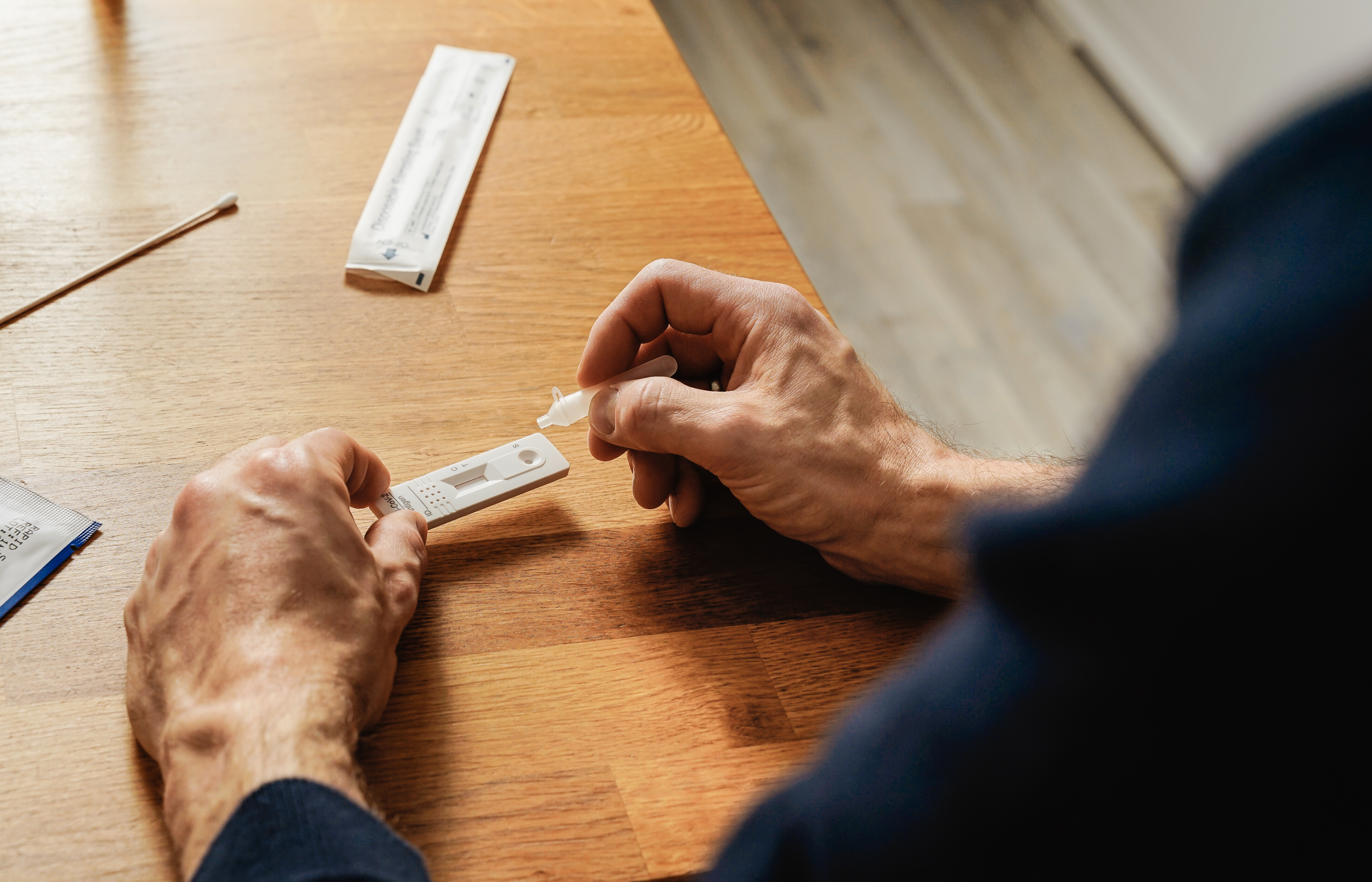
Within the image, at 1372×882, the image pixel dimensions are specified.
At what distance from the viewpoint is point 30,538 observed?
0.61 metres

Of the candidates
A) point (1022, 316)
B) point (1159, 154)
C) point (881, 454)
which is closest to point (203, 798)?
point (881, 454)

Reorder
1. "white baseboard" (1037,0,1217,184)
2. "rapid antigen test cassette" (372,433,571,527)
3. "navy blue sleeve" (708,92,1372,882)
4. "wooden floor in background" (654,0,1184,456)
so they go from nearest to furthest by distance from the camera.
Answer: "navy blue sleeve" (708,92,1372,882)
"rapid antigen test cassette" (372,433,571,527)
"wooden floor in background" (654,0,1184,456)
"white baseboard" (1037,0,1217,184)

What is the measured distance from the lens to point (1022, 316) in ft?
6.89

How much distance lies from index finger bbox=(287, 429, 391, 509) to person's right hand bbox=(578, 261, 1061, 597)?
5.9 inches

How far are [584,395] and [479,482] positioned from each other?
0.32ft

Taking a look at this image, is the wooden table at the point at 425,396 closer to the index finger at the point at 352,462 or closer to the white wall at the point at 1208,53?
the index finger at the point at 352,462

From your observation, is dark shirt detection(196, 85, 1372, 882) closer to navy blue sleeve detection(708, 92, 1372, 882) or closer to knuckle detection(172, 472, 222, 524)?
navy blue sleeve detection(708, 92, 1372, 882)

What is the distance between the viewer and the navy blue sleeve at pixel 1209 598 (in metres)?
0.20

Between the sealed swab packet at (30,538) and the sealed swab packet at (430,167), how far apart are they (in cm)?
28

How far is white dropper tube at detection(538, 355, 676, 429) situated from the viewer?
0.72m

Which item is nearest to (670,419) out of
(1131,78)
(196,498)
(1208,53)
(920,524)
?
(920,524)

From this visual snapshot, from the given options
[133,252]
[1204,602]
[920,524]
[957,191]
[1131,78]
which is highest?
[1204,602]

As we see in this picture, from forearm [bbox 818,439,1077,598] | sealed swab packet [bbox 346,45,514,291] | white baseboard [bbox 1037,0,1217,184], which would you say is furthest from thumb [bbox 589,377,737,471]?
white baseboard [bbox 1037,0,1217,184]

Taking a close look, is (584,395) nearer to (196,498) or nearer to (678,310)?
(678,310)
